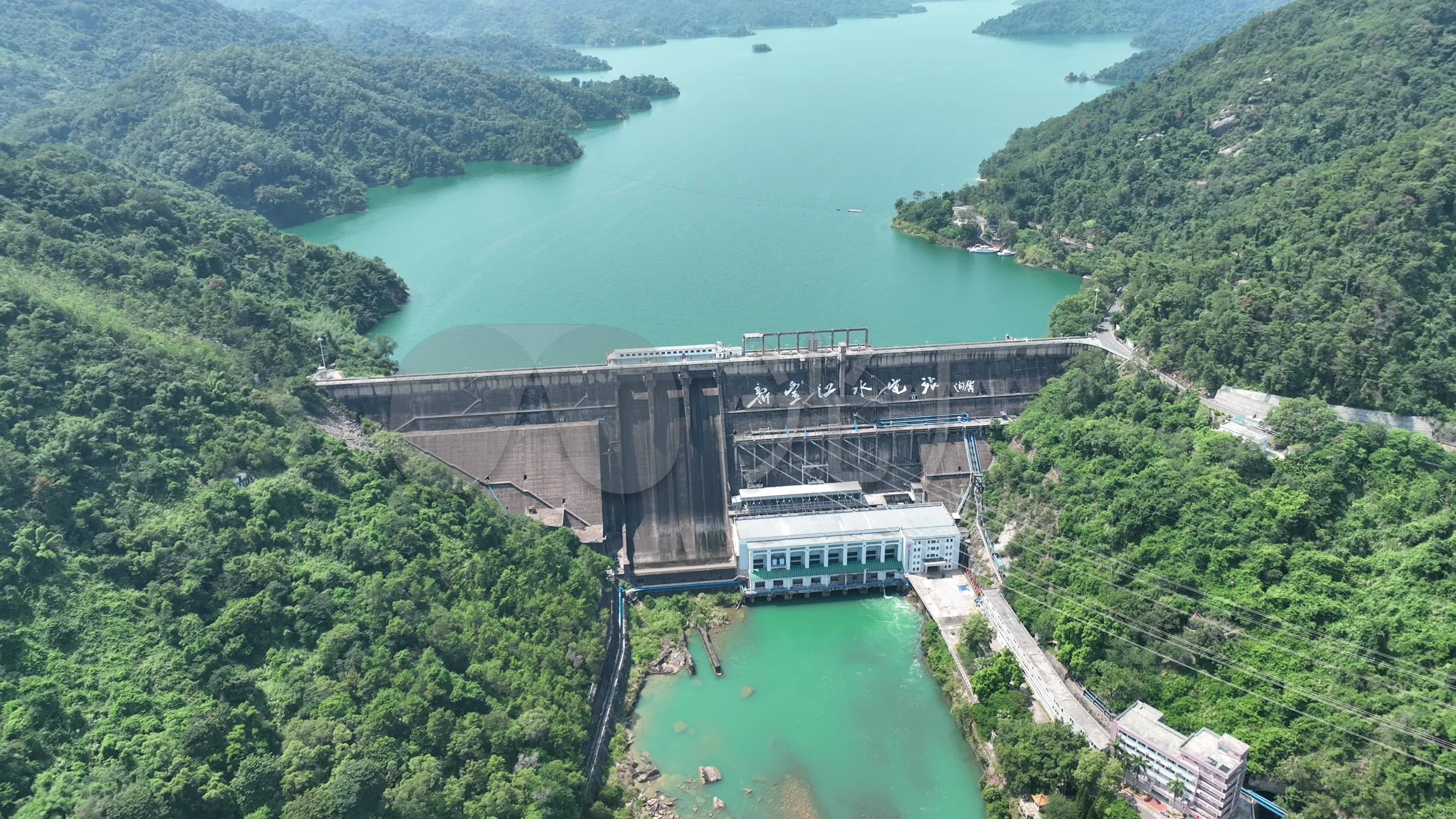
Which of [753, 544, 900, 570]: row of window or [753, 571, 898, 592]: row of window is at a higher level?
[753, 544, 900, 570]: row of window

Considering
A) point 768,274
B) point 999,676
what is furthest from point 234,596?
point 768,274

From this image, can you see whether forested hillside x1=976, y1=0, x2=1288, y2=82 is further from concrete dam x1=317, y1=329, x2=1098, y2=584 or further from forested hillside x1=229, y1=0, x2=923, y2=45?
concrete dam x1=317, y1=329, x2=1098, y2=584

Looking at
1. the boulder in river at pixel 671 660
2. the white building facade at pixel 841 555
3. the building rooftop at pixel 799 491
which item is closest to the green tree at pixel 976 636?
the white building facade at pixel 841 555

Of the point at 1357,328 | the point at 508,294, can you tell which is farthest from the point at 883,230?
the point at 1357,328

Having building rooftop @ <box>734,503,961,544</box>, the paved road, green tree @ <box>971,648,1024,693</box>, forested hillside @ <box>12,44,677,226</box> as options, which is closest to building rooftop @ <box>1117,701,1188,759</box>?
the paved road

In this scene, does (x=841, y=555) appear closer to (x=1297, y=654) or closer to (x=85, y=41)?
(x=1297, y=654)
